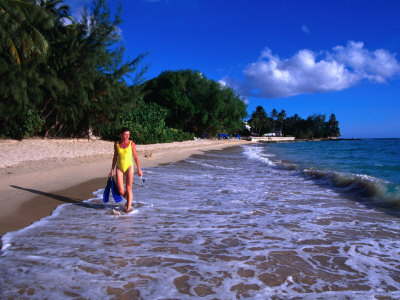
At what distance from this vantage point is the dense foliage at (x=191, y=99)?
42.8m

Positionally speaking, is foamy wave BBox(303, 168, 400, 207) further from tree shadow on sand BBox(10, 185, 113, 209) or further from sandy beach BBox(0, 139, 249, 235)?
sandy beach BBox(0, 139, 249, 235)

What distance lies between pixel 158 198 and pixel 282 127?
12391 cm

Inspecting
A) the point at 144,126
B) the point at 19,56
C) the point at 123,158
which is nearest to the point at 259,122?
the point at 144,126

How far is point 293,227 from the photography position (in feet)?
14.8

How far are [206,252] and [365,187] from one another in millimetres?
6604

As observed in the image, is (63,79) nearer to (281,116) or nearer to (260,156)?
(260,156)

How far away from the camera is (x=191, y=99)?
1801 inches

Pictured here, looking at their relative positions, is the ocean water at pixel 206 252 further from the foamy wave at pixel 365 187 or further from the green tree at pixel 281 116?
the green tree at pixel 281 116

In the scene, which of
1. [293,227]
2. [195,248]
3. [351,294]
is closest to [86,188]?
[195,248]

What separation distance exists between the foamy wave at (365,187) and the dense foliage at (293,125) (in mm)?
94359

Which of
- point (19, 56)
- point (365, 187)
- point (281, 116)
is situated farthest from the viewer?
point (281, 116)

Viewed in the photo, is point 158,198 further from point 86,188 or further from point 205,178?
point 205,178

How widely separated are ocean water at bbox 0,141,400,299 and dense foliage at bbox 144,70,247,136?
37.1 m

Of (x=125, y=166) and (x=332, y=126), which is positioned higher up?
(x=332, y=126)
